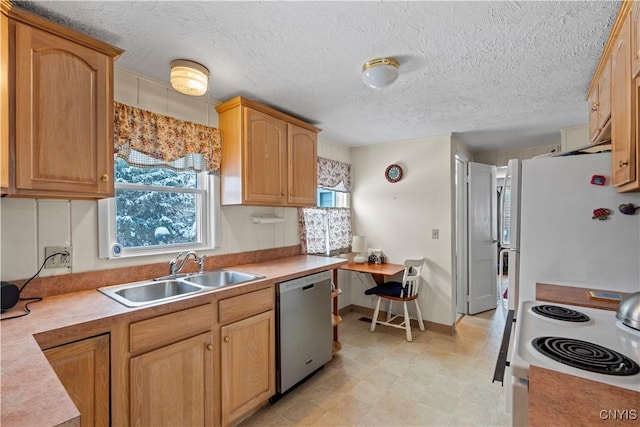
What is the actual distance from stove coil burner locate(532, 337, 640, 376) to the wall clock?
2681 millimetres

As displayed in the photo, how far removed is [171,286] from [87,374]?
714 mm

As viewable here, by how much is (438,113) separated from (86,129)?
2.54 meters

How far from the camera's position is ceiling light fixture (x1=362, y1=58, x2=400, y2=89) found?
5.53 ft

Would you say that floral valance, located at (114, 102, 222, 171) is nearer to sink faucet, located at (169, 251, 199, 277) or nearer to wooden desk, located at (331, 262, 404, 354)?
sink faucet, located at (169, 251, 199, 277)

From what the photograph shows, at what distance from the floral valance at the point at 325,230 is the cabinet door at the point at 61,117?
1953 millimetres

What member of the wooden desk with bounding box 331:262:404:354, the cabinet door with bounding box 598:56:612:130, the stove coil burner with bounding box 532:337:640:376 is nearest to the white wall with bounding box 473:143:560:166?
the wooden desk with bounding box 331:262:404:354

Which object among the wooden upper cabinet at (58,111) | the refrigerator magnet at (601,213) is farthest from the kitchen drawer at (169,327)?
the refrigerator magnet at (601,213)

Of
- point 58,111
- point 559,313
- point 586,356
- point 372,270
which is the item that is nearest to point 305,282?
point 372,270

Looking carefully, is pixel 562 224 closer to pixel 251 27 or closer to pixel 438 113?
pixel 438 113

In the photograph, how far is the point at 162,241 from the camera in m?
2.12

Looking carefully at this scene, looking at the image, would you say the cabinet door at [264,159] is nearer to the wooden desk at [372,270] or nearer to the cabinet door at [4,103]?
the wooden desk at [372,270]

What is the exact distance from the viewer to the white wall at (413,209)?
10.9ft

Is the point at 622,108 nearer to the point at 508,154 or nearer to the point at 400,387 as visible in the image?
the point at 400,387

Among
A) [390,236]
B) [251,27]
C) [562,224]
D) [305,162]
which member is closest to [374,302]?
[390,236]
